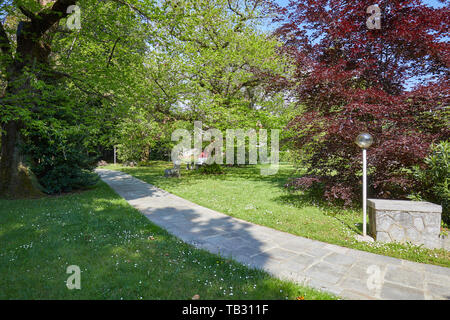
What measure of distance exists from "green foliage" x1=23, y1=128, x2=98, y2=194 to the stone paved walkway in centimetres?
483

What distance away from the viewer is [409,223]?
3898 millimetres

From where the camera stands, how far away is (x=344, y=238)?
4180mm

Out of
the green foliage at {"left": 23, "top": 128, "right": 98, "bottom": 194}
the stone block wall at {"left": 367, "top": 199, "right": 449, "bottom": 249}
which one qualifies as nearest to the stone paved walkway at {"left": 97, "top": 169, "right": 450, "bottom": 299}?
the stone block wall at {"left": 367, "top": 199, "right": 449, "bottom": 249}

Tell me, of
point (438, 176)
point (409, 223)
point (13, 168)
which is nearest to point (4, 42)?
point (13, 168)

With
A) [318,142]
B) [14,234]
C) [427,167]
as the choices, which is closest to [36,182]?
[14,234]

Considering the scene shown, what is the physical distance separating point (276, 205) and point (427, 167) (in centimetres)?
337

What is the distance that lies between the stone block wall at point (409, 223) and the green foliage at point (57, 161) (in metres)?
8.44

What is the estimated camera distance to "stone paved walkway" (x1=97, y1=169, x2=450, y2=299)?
264 cm

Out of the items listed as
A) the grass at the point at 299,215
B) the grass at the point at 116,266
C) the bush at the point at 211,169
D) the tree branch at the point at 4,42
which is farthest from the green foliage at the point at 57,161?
the bush at the point at 211,169

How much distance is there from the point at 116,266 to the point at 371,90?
5.68 meters

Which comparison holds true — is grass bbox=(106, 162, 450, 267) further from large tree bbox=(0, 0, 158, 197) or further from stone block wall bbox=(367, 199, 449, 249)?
large tree bbox=(0, 0, 158, 197)

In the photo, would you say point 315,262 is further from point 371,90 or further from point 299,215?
point 371,90

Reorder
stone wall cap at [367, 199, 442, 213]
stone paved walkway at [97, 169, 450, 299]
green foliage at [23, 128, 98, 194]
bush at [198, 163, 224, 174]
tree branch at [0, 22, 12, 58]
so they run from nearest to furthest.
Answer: stone paved walkway at [97, 169, 450, 299], stone wall cap at [367, 199, 442, 213], tree branch at [0, 22, 12, 58], green foliage at [23, 128, 98, 194], bush at [198, 163, 224, 174]
